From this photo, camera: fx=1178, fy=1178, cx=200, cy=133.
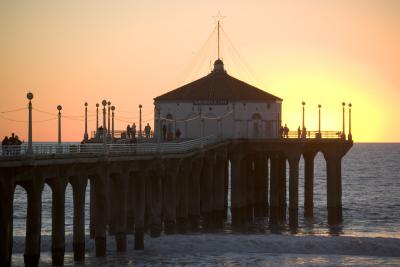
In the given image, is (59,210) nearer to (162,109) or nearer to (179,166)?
(179,166)

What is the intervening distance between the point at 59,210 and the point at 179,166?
17690 millimetres

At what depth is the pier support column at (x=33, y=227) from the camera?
→ 4988 centimetres

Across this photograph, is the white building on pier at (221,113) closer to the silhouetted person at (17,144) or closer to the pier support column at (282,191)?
the pier support column at (282,191)

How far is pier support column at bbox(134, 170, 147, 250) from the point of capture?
204ft

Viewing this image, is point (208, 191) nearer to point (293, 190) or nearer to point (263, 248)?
point (293, 190)

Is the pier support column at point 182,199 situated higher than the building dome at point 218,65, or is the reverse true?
the building dome at point 218,65

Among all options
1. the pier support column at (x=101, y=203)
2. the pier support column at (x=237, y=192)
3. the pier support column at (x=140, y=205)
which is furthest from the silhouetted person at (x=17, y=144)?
the pier support column at (x=237, y=192)

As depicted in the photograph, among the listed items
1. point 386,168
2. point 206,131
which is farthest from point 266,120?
point 386,168

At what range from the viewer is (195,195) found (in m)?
72.6

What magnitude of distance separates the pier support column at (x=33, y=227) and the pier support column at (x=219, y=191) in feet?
92.3

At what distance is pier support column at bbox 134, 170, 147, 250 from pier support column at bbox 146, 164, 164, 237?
1.50 metres

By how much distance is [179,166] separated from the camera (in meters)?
69.8

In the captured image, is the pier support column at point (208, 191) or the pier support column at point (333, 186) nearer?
the pier support column at point (208, 191)

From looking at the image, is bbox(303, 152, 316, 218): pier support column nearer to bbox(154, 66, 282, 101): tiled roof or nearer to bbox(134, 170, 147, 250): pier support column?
bbox(154, 66, 282, 101): tiled roof
